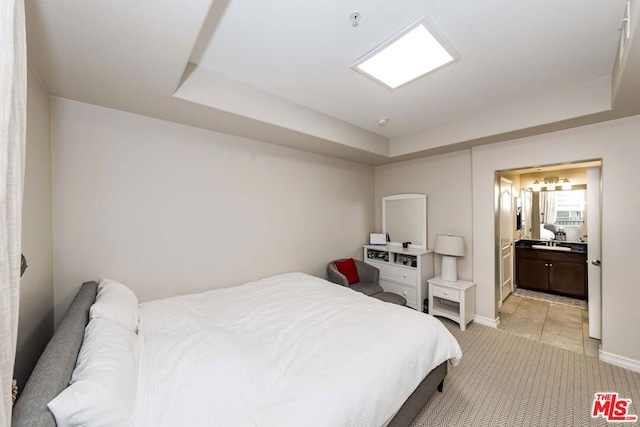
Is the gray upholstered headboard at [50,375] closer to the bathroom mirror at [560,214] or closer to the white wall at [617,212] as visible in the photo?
the white wall at [617,212]

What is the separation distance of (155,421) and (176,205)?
1939 millimetres

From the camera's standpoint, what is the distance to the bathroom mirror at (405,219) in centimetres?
409

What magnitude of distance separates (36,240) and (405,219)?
167 inches

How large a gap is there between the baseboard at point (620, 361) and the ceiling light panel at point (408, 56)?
3217 millimetres

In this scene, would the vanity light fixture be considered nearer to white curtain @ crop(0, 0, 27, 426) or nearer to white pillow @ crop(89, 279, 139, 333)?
white pillow @ crop(89, 279, 139, 333)

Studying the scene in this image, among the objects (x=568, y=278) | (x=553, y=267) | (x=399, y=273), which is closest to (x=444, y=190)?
(x=399, y=273)

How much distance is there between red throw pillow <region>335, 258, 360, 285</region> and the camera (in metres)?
3.71

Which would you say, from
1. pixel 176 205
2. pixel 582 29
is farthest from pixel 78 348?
pixel 582 29

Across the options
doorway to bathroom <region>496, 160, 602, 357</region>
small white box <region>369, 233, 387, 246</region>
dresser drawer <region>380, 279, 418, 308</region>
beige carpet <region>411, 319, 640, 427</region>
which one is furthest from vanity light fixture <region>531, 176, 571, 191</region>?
dresser drawer <region>380, 279, 418, 308</region>

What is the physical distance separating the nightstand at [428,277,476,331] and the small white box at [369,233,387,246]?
3.28 feet

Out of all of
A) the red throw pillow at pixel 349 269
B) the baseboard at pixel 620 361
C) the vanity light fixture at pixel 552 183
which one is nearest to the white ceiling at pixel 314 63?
the red throw pillow at pixel 349 269

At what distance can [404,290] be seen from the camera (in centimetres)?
384

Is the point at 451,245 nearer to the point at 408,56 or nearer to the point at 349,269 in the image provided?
the point at 349,269

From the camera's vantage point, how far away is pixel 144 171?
2.36 metres
